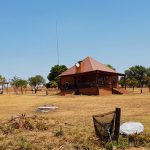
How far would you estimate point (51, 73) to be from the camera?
9588 centimetres

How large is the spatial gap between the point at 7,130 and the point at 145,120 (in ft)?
22.5

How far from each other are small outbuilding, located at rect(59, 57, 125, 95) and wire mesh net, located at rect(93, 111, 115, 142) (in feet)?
111

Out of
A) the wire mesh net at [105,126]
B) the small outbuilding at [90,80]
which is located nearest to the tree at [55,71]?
the small outbuilding at [90,80]

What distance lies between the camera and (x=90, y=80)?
52.0 meters

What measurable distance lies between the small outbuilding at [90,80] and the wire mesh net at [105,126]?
33918mm

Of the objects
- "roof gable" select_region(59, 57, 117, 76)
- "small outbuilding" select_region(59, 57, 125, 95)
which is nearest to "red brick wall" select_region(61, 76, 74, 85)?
"small outbuilding" select_region(59, 57, 125, 95)

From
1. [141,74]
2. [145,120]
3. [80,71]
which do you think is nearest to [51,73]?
[141,74]

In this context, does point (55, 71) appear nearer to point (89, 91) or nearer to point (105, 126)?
point (89, 91)

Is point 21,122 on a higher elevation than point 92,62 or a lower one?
lower

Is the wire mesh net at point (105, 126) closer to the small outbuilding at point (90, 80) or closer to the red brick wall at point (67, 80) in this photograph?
the small outbuilding at point (90, 80)

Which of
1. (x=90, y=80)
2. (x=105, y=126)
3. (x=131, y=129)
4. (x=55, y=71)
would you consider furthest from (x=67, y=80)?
(x=105, y=126)

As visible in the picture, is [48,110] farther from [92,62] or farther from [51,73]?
[51,73]

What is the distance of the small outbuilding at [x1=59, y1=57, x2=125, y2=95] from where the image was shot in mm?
49438

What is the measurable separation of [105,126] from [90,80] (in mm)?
38616
